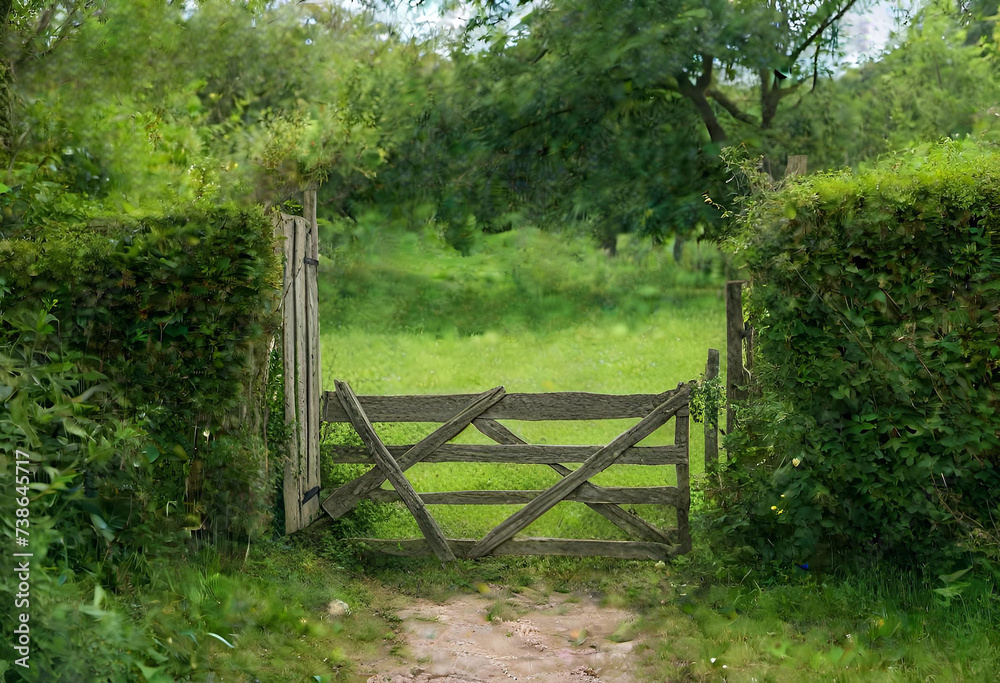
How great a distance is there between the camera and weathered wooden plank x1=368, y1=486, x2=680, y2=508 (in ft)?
23.5

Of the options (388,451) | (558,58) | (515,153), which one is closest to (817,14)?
(558,58)

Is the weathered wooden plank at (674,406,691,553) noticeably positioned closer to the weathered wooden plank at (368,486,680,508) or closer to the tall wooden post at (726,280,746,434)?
the weathered wooden plank at (368,486,680,508)

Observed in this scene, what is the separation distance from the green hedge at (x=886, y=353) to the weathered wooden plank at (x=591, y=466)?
108cm

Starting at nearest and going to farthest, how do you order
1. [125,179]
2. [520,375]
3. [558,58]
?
[125,179] < [520,375] < [558,58]

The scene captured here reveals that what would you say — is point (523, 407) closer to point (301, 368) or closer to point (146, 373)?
point (301, 368)

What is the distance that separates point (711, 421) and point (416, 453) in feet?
8.67

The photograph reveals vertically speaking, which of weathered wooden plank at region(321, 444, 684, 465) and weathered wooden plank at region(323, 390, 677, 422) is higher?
weathered wooden plank at region(323, 390, 677, 422)

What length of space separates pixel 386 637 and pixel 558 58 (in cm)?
1300

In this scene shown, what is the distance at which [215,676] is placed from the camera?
14.7 ft

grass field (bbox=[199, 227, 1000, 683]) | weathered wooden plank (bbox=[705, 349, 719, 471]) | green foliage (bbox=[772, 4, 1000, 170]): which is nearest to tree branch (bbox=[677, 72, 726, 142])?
green foliage (bbox=[772, 4, 1000, 170])

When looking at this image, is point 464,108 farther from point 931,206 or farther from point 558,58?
point 931,206

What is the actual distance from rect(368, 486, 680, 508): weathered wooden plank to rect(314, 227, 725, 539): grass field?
0.76m

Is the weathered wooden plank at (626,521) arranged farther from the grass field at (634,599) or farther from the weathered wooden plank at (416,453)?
the weathered wooden plank at (416,453)

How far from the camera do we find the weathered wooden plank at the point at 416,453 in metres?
7.31
